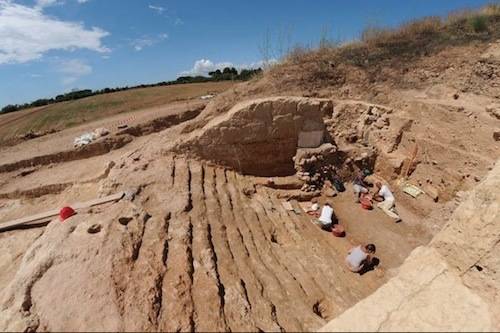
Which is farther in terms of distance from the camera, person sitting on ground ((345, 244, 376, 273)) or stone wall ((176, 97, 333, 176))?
stone wall ((176, 97, 333, 176))

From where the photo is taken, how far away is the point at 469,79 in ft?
28.8

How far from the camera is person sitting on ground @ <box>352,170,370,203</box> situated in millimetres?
7762

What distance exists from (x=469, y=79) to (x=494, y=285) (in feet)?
21.6

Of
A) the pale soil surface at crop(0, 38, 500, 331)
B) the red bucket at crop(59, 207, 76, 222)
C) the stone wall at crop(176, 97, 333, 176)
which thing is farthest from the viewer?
the stone wall at crop(176, 97, 333, 176)

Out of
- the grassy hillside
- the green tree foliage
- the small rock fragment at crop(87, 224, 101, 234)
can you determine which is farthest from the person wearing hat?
the green tree foliage

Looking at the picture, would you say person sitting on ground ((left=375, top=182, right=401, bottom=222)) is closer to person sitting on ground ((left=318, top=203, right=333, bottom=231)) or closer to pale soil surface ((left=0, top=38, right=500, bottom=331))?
pale soil surface ((left=0, top=38, right=500, bottom=331))

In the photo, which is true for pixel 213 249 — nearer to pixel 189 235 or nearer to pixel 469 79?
pixel 189 235

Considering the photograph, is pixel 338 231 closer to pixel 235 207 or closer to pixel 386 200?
pixel 386 200

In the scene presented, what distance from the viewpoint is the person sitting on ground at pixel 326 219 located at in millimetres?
6754

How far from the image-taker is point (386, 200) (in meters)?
7.55

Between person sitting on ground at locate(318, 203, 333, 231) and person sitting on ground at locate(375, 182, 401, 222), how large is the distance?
1.37m

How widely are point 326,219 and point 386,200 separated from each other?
68.6 inches

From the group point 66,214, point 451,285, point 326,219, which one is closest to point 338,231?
point 326,219

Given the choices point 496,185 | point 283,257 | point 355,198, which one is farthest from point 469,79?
point 283,257
